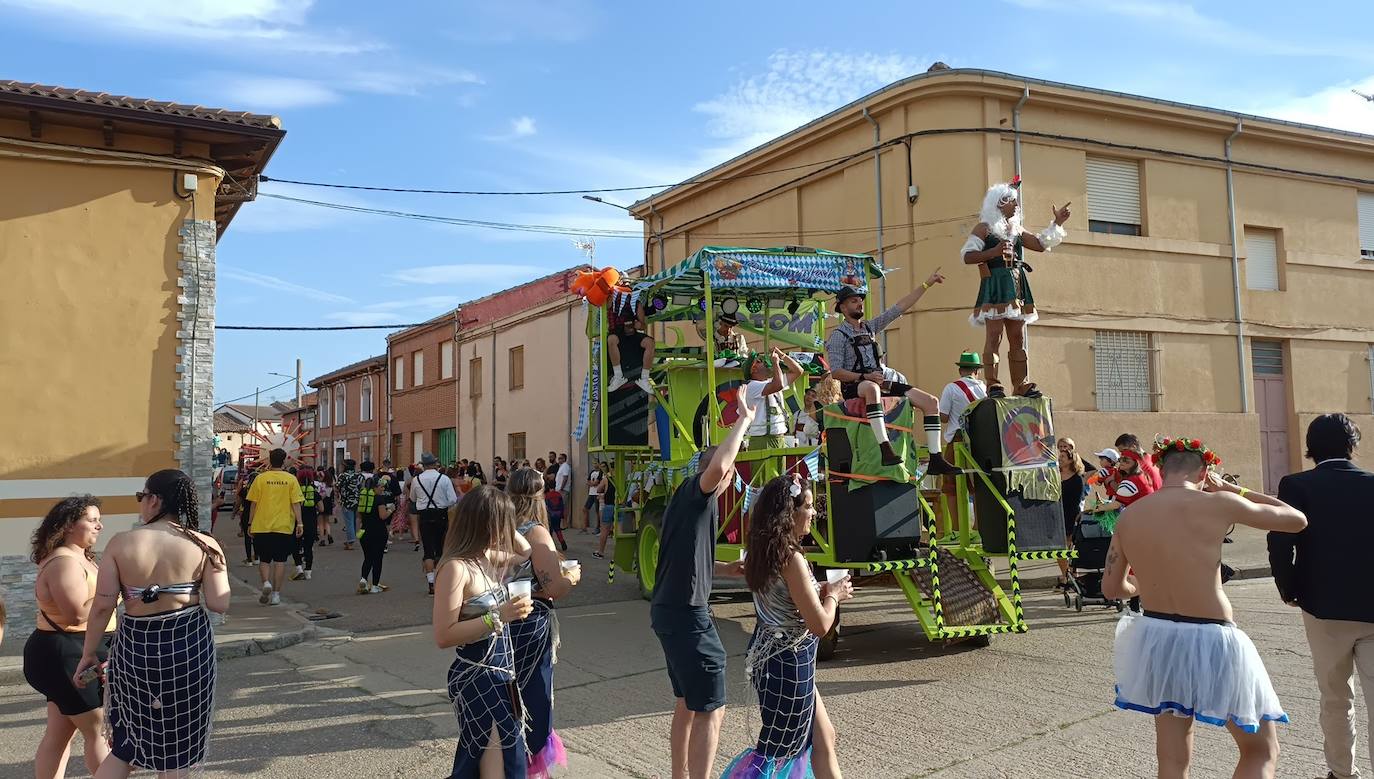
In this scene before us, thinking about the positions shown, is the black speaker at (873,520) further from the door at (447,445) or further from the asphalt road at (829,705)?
the door at (447,445)

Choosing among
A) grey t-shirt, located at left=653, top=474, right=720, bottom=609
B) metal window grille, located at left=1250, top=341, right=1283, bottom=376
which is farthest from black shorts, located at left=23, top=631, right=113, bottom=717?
metal window grille, located at left=1250, top=341, right=1283, bottom=376

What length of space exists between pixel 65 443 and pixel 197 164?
3.13m

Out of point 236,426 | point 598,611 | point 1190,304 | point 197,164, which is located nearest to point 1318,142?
point 1190,304

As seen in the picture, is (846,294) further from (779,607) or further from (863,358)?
(779,607)

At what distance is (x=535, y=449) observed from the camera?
26094 mm

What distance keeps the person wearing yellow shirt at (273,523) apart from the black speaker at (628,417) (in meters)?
4.04

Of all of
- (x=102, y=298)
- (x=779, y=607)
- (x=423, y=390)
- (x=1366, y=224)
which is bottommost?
(x=779, y=607)

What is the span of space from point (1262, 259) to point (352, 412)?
34603 mm

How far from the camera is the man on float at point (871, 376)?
7695 mm

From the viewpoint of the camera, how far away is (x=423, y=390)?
34062 millimetres

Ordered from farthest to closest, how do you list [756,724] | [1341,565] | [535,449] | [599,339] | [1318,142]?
[535,449]
[1318,142]
[599,339]
[756,724]
[1341,565]

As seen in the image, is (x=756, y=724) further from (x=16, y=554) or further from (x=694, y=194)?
(x=694, y=194)

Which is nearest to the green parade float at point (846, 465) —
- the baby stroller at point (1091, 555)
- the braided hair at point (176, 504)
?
the baby stroller at point (1091, 555)

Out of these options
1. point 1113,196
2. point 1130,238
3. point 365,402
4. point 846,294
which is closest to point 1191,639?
point 846,294
